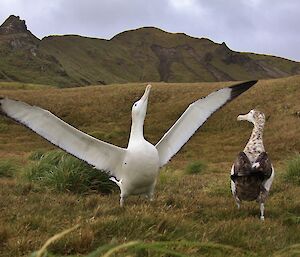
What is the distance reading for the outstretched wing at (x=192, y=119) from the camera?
7016 mm

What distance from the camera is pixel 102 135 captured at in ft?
106

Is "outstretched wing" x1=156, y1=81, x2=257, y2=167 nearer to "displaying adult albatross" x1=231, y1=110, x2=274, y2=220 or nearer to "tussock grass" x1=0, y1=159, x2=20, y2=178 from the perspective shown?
"displaying adult albatross" x1=231, y1=110, x2=274, y2=220

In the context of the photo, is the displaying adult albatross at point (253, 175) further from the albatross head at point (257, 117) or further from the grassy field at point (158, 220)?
the albatross head at point (257, 117)

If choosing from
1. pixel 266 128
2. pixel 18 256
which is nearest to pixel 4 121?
pixel 266 128

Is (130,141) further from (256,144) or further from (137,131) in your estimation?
(256,144)

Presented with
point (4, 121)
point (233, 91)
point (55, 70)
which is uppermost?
point (55, 70)

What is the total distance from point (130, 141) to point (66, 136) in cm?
77

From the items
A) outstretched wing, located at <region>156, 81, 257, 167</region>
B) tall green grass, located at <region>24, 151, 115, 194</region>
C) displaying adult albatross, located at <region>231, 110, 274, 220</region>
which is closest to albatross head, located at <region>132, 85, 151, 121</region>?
outstretched wing, located at <region>156, 81, 257, 167</region>

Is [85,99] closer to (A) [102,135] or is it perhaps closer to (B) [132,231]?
(A) [102,135]

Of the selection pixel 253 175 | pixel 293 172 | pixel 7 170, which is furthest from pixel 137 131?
pixel 7 170

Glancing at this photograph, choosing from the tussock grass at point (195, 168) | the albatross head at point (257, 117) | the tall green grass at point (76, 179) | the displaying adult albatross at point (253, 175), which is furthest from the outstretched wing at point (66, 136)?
the tussock grass at point (195, 168)

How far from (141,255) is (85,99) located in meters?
39.1

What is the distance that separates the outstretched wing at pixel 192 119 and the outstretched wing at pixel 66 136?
666 millimetres

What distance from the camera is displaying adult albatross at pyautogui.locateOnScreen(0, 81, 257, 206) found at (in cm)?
623
